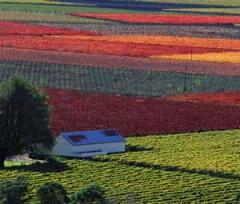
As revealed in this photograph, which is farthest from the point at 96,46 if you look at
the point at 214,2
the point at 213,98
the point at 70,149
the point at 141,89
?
the point at 214,2

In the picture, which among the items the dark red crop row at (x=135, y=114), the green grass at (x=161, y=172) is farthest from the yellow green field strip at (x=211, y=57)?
the green grass at (x=161, y=172)

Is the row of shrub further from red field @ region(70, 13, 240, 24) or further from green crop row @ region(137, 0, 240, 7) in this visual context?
green crop row @ region(137, 0, 240, 7)

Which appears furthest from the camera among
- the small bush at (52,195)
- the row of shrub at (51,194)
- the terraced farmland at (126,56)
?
the terraced farmland at (126,56)

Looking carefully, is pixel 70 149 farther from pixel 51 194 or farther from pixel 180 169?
pixel 51 194

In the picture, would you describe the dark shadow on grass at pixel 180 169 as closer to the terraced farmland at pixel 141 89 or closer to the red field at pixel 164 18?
the terraced farmland at pixel 141 89

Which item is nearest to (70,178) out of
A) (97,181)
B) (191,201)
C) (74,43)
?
(97,181)

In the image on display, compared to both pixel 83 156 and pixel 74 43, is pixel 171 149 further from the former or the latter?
pixel 74 43

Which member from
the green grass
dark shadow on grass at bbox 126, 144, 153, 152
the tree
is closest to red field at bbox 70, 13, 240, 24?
the green grass
